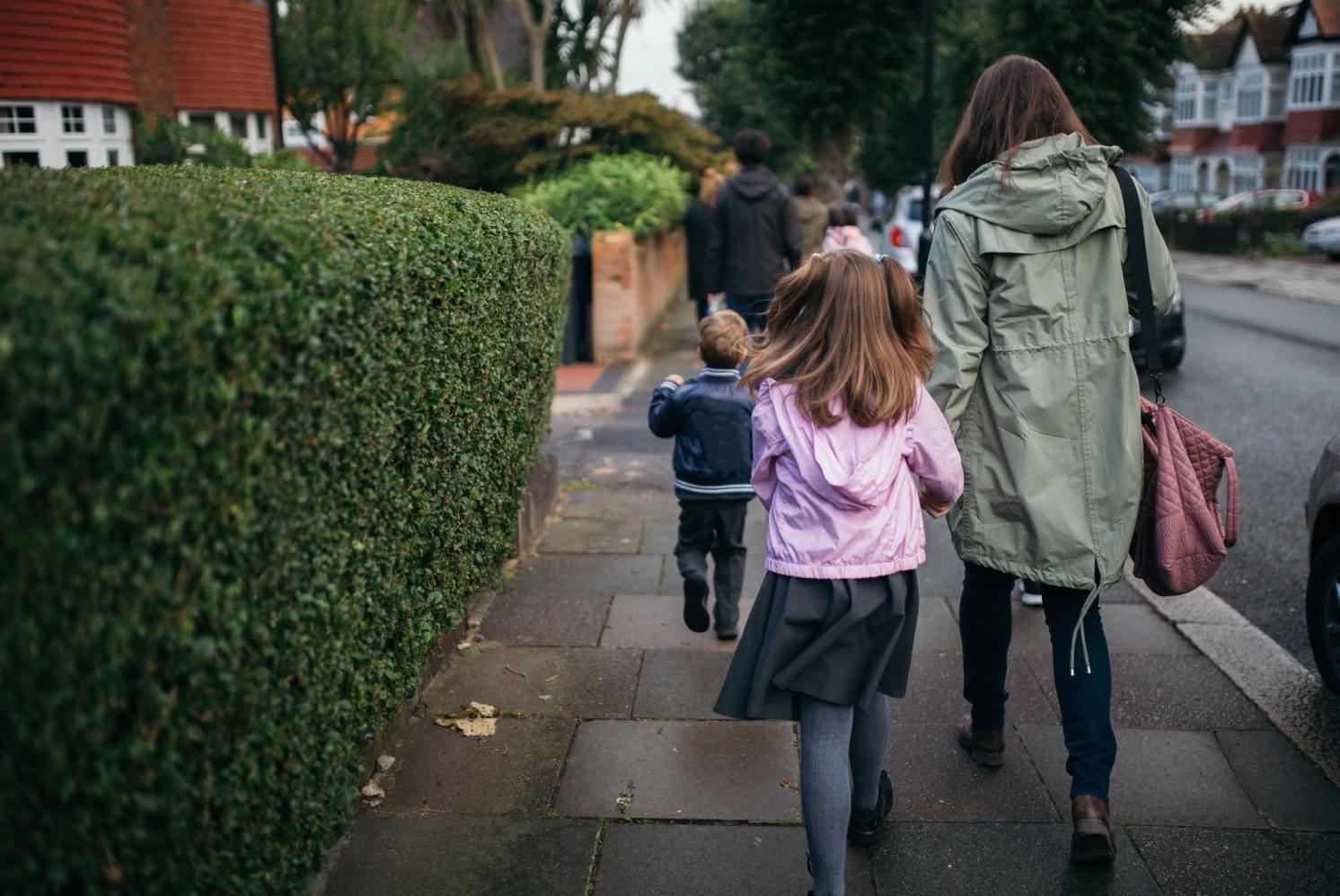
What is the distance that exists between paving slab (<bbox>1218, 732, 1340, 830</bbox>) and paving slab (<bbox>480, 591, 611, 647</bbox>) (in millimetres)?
2348

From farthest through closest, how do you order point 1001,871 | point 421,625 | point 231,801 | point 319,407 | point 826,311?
point 421,625 < point 1001,871 < point 826,311 < point 319,407 < point 231,801

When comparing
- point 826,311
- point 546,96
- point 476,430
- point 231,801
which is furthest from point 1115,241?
point 546,96

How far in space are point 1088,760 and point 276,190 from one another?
262 cm

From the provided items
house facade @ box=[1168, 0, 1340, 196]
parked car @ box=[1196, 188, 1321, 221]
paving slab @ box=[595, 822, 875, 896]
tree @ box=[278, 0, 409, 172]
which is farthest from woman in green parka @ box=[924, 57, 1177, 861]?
house facade @ box=[1168, 0, 1340, 196]

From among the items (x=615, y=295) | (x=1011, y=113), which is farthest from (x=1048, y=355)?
(x=615, y=295)

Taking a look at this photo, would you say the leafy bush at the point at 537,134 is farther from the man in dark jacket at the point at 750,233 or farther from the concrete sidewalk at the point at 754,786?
the concrete sidewalk at the point at 754,786

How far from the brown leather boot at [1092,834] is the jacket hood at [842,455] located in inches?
43.9

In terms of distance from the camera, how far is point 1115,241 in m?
3.22

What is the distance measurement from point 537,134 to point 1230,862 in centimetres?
1345

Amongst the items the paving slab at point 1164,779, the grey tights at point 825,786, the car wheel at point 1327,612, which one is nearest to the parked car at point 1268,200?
the car wheel at point 1327,612

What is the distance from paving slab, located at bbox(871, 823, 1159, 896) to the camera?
10.1 ft

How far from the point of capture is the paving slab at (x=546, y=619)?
4.73 metres

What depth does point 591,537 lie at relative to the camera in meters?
6.26

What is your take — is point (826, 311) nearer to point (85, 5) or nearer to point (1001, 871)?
point (1001, 871)
